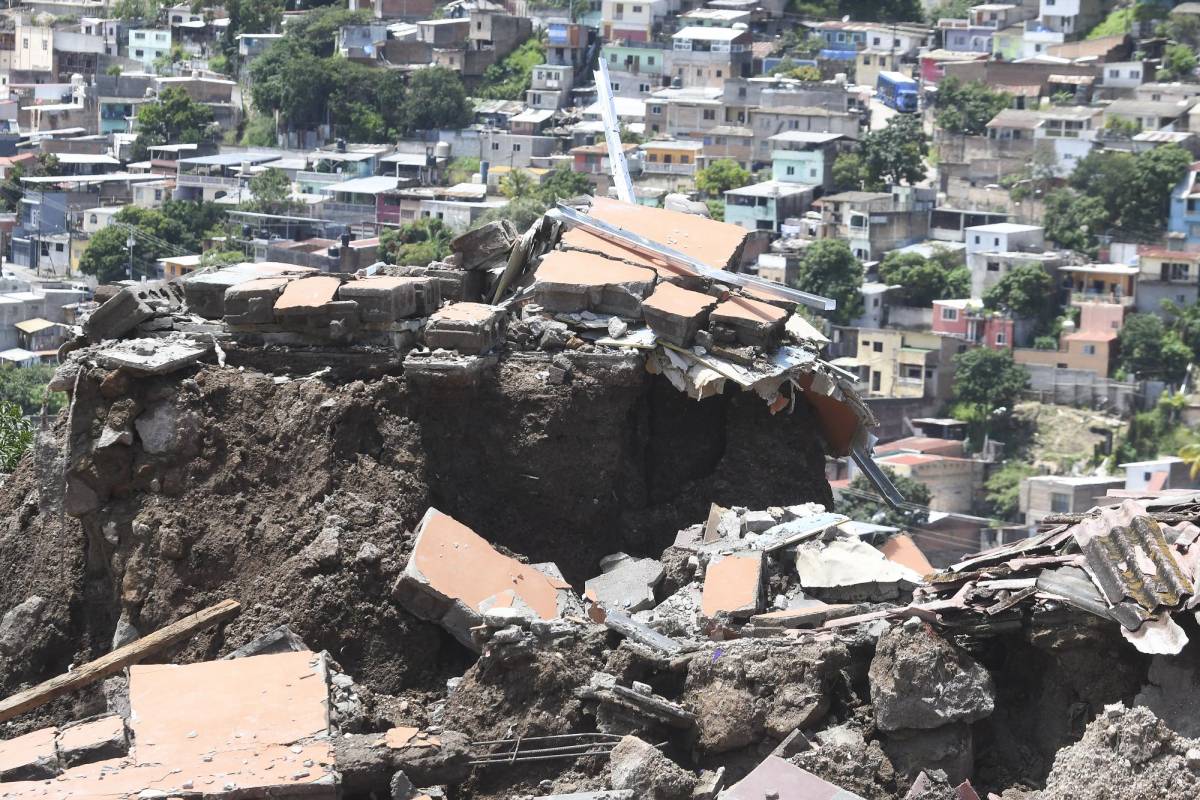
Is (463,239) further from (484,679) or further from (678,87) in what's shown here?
(678,87)

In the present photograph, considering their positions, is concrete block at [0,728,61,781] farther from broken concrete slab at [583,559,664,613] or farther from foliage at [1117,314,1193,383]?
foliage at [1117,314,1193,383]

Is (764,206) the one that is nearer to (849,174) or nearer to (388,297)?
(849,174)

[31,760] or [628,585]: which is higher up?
[628,585]

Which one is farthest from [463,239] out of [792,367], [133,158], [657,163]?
[133,158]

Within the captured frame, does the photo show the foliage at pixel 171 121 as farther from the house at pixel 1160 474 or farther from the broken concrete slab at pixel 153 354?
→ the broken concrete slab at pixel 153 354

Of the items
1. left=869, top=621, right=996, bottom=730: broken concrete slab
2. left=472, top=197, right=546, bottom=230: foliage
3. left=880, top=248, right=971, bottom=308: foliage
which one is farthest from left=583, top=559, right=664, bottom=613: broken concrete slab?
left=880, top=248, right=971, bottom=308: foliage

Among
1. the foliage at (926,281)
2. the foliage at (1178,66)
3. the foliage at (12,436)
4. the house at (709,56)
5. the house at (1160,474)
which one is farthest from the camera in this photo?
the house at (709,56)

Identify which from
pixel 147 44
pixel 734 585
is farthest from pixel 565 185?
pixel 734 585

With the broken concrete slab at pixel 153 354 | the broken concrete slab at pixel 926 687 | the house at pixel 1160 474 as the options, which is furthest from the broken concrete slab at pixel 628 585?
the house at pixel 1160 474
